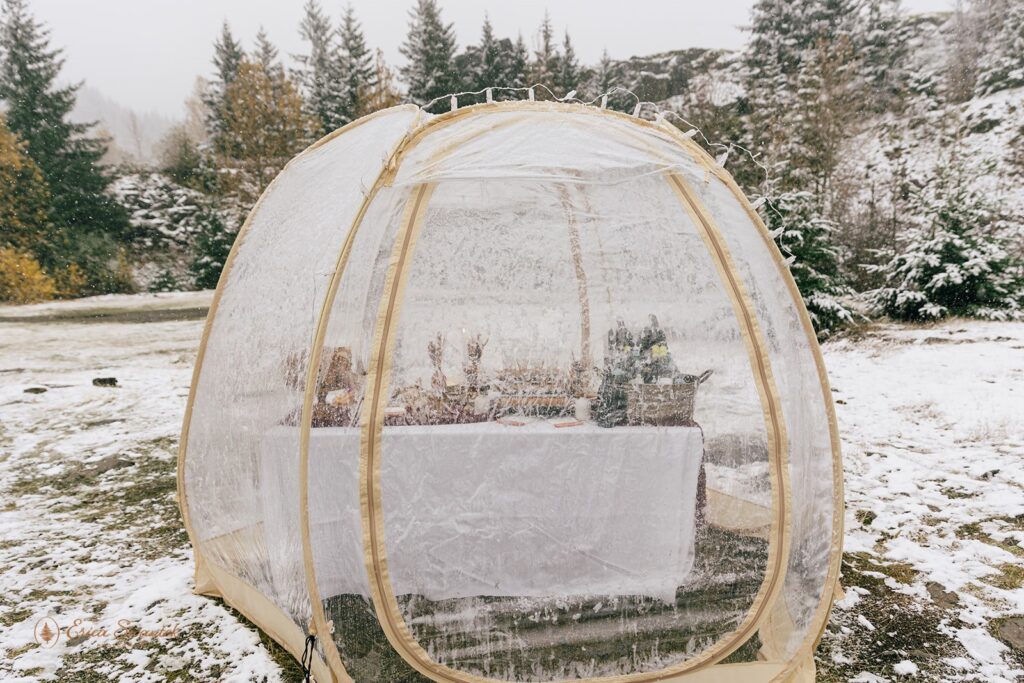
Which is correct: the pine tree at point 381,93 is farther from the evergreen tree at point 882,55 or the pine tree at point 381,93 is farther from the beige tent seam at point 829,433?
the beige tent seam at point 829,433

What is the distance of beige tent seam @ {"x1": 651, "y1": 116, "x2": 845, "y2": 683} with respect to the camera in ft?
7.79

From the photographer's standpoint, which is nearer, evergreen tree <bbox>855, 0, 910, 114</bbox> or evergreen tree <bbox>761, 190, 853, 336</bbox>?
evergreen tree <bbox>761, 190, 853, 336</bbox>

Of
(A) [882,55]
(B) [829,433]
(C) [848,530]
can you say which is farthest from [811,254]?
(A) [882,55]

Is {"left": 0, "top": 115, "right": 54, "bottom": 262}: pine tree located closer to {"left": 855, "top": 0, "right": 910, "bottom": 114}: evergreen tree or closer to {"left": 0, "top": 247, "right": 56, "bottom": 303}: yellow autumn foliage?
{"left": 0, "top": 247, "right": 56, "bottom": 303}: yellow autumn foliage

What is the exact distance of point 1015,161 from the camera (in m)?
15.0

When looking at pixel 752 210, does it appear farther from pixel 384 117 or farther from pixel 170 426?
pixel 170 426

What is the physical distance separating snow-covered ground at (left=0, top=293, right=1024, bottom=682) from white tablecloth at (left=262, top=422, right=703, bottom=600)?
0.84 meters

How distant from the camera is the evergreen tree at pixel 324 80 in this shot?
22.5 metres

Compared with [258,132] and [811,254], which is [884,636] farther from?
[258,132]

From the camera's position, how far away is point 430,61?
22141 mm

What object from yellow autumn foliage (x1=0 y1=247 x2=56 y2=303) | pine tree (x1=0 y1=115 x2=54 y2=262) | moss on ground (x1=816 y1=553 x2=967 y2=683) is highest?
pine tree (x1=0 y1=115 x2=54 y2=262)

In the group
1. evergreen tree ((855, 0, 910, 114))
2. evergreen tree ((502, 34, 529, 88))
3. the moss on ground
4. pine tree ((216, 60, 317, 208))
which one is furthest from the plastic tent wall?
evergreen tree ((855, 0, 910, 114))

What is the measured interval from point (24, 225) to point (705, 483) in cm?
2184

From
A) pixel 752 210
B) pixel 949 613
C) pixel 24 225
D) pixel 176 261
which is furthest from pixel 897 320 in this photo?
pixel 24 225
